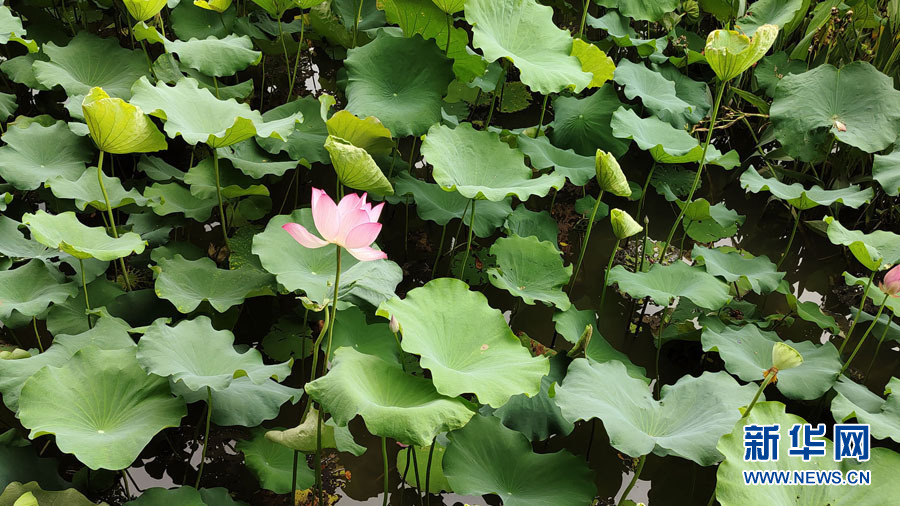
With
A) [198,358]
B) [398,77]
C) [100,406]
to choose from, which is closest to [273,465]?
[198,358]

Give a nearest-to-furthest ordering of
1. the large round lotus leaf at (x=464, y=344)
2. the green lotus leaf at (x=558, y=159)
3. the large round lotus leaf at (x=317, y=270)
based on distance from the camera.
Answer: the large round lotus leaf at (x=464, y=344) < the large round lotus leaf at (x=317, y=270) < the green lotus leaf at (x=558, y=159)

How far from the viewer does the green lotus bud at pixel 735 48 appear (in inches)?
76.2

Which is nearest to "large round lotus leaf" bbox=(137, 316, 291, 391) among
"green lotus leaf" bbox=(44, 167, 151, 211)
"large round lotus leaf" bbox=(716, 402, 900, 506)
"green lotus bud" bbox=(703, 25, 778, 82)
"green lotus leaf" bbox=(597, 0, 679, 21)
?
"green lotus leaf" bbox=(44, 167, 151, 211)

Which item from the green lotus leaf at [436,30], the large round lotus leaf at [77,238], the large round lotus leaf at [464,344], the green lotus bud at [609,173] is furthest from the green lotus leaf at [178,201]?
the green lotus bud at [609,173]

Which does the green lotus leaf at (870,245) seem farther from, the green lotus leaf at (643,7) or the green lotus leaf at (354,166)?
the green lotus leaf at (643,7)

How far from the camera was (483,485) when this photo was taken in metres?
1.65

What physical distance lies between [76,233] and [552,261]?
1333mm

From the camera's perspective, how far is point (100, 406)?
4.96 ft

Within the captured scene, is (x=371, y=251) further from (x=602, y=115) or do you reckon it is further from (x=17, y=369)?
(x=602, y=115)

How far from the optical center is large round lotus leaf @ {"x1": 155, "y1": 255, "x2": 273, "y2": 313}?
190 cm

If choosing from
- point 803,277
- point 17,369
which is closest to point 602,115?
point 803,277

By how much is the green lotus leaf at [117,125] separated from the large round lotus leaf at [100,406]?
21.7 inches

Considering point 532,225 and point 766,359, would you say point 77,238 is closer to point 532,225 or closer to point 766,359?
point 532,225

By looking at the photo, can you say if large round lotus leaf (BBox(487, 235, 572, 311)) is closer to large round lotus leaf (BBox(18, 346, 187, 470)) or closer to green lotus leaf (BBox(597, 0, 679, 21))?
large round lotus leaf (BBox(18, 346, 187, 470))
